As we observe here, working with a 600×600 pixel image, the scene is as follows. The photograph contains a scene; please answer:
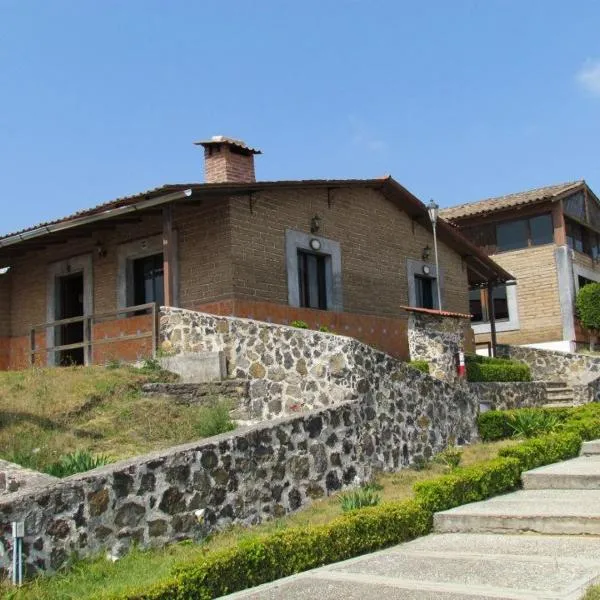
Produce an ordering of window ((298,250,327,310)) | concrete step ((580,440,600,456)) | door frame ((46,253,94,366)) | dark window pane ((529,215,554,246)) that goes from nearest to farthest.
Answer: concrete step ((580,440,600,456))
window ((298,250,327,310))
door frame ((46,253,94,366))
dark window pane ((529,215,554,246))

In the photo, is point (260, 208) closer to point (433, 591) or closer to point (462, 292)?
point (462, 292)

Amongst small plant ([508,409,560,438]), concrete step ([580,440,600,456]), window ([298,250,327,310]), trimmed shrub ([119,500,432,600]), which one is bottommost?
trimmed shrub ([119,500,432,600])

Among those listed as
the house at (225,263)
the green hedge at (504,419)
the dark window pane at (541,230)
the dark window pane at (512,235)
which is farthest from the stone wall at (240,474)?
the dark window pane at (512,235)

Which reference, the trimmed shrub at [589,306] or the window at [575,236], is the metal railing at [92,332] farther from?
the window at [575,236]

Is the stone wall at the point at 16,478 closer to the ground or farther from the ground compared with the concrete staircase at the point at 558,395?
closer to the ground

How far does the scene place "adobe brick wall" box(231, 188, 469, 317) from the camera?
617 inches

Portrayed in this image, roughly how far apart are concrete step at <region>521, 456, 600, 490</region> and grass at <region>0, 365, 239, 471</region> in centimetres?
409

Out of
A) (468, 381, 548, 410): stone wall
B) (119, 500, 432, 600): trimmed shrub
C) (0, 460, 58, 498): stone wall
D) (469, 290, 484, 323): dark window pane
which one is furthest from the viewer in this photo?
(469, 290, 484, 323): dark window pane

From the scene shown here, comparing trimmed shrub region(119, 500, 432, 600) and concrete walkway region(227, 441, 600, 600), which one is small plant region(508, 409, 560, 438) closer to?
concrete walkway region(227, 441, 600, 600)

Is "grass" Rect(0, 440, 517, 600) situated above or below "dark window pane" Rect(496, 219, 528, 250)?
below

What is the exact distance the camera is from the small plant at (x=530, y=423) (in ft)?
42.8

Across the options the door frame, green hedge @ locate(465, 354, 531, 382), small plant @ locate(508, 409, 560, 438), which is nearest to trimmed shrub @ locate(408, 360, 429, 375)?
green hedge @ locate(465, 354, 531, 382)

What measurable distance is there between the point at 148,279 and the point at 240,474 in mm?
9647

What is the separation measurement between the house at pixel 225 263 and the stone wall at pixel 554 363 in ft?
8.24
